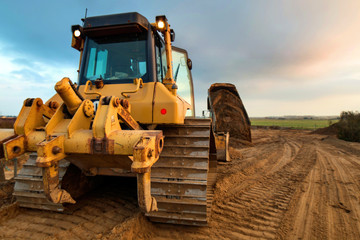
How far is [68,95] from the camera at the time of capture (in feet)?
7.38

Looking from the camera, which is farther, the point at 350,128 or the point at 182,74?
the point at 350,128

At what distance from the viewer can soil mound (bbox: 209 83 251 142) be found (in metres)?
12.2

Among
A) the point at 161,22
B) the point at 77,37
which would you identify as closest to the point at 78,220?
the point at 77,37

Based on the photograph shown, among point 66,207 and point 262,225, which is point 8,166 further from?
point 262,225

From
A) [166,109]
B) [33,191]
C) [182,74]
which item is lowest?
[33,191]

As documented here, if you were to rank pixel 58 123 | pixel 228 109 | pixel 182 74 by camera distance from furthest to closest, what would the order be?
pixel 228 109
pixel 182 74
pixel 58 123

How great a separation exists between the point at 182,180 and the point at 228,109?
10.1m

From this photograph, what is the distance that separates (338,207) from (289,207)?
89 centimetres

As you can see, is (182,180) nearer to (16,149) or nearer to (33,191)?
(16,149)

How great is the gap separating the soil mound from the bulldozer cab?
29.1ft

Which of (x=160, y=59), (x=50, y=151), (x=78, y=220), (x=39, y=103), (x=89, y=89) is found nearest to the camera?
(x=50, y=151)

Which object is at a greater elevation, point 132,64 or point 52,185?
point 132,64

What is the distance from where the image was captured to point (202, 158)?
2.92 meters

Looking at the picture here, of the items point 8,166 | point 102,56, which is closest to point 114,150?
point 102,56
